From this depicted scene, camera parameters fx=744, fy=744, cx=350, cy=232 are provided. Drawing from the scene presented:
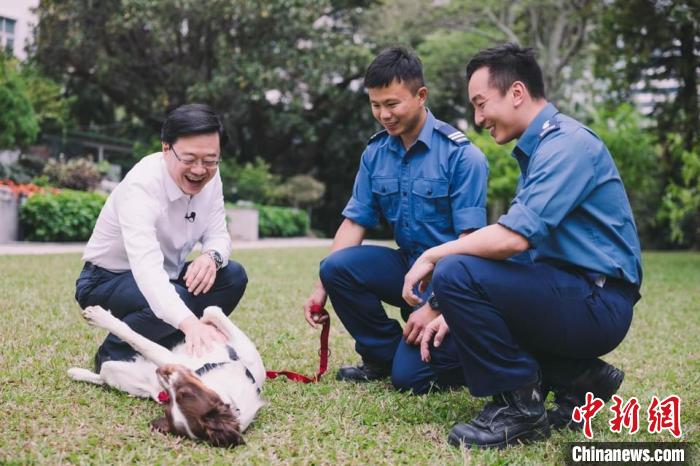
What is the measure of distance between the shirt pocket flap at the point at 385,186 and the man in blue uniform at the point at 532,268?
87 cm

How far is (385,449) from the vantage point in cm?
278

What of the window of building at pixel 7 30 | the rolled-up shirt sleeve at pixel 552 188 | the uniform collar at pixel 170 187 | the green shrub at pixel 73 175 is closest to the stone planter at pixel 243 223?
the green shrub at pixel 73 175

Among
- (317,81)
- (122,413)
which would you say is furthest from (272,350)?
(317,81)

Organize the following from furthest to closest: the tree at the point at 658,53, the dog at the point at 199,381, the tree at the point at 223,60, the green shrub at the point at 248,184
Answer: the green shrub at the point at 248,184, the tree at the point at 223,60, the tree at the point at 658,53, the dog at the point at 199,381

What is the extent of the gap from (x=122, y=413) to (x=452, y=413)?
4.60 feet

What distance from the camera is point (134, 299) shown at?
11.5 feet

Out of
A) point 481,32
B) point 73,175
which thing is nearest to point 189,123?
point 73,175

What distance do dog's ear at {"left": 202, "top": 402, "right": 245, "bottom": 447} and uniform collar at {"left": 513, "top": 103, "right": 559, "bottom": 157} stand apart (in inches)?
60.5

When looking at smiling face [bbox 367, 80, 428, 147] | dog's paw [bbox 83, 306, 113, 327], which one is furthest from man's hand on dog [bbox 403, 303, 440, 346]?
dog's paw [bbox 83, 306, 113, 327]

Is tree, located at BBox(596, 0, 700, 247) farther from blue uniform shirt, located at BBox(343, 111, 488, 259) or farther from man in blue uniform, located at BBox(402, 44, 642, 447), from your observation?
man in blue uniform, located at BBox(402, 44, 642, 447)

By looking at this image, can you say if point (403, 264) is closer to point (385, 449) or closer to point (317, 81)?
point (385, 449)

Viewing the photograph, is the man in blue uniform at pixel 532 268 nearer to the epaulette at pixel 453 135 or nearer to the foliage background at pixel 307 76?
the epaulette at pixel 453 135

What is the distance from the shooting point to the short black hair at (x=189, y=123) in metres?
3.16

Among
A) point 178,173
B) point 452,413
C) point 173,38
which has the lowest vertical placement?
point 452,413
